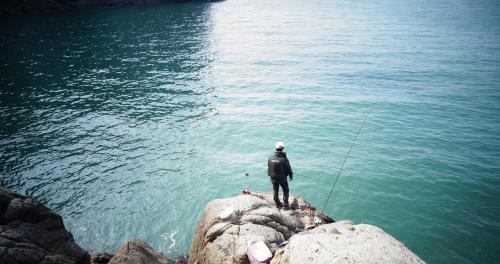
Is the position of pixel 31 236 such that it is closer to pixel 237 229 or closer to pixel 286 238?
pixel 237 229

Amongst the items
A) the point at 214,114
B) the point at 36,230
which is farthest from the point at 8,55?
the point at 36,230

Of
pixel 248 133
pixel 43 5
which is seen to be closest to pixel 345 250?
pixel 248 133

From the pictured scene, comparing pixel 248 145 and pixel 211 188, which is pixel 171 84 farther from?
pixel 211 188

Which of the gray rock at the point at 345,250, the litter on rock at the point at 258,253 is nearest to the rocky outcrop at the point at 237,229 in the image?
the litter on rock at the point at 258,253

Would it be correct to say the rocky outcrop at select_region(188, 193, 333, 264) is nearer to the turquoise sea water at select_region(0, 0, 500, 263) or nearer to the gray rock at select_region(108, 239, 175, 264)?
the gray rock at select_region(108, 239, 175, 264)

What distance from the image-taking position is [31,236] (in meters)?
9.88

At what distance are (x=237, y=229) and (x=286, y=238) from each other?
6.01 feet

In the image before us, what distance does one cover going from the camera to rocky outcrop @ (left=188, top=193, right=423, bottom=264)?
7.18 meters

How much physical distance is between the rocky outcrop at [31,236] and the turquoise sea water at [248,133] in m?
3.21

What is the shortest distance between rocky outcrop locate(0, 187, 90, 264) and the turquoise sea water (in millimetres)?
3206

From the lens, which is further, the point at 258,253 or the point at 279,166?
the point at 279,166

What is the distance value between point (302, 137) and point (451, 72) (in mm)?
25863

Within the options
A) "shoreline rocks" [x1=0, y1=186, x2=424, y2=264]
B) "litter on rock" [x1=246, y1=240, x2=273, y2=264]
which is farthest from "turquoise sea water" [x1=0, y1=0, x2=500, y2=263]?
"litter on rock" [x1=246, y1=240, x2=273, y2=264]

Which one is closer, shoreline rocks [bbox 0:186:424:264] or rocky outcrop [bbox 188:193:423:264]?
rocky outcrop [bbox 188:193:423:264]
